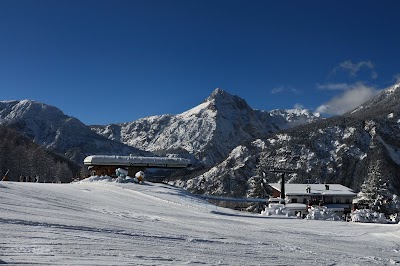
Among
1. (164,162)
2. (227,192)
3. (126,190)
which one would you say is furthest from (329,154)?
(126,190)

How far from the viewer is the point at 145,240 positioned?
1144 cm

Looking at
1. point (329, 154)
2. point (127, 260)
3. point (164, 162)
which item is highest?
point (329, 154)


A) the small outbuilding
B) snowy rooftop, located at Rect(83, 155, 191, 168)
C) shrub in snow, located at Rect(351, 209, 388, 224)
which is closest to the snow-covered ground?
shrub in snow, located at Rect(351, 209, 388, 224)

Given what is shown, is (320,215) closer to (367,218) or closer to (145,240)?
(367,218)

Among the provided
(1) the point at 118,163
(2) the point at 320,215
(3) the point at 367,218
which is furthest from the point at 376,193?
(1) the point at 118,163

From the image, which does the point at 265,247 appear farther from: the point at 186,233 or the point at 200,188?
the point at 200,188

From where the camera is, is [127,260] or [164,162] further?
[164,162]

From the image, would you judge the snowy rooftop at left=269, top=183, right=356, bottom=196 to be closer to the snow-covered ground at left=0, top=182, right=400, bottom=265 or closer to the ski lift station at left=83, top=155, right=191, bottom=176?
the ski lift station at left=83, top=155, right=191, bottom=176

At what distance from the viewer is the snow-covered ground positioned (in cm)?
917

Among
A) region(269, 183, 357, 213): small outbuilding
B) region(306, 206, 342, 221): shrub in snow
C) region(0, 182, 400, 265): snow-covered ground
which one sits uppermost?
region(269, 183, 357, 213): small outbuilding

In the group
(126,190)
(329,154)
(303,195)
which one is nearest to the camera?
(126,190)

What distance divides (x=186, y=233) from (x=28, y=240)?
215 inches

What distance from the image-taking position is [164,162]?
43.4m

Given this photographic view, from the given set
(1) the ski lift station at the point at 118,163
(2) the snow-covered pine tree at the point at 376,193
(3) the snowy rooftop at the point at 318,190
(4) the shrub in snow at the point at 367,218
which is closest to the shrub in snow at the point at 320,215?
(4) the shrub in snow at the point at 367,218
